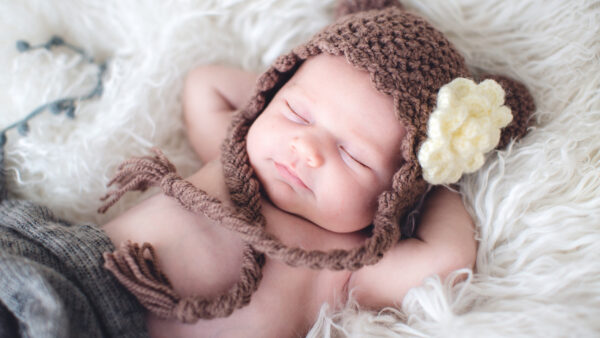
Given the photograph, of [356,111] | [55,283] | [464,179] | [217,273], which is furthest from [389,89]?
[55,283]

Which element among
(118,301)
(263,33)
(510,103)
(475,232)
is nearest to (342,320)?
(475,232)

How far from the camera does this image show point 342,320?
104 centimetres

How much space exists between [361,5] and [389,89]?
40cm

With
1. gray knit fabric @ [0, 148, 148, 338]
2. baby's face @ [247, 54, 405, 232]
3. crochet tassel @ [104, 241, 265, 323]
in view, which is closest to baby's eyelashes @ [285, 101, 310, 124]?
baby's face @ [247, 54, 405, 232]

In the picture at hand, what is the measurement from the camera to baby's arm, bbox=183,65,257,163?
1.34 metres

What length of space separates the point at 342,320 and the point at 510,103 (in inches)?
27.2

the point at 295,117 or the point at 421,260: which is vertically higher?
the point at 295,117

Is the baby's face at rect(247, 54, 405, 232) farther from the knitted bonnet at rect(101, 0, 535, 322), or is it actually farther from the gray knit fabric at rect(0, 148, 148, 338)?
the gray knit fabric at rect(0, 148, 148, 338)

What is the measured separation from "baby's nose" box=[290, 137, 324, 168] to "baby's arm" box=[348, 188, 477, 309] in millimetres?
311

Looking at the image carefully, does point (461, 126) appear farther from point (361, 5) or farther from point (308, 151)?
point (361, 5)

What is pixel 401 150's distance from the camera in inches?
40.8

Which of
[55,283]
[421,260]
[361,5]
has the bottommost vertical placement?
[421,260]

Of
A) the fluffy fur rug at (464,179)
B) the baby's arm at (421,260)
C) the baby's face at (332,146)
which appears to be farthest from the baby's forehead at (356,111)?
the fluffy fur rug at (464,179)

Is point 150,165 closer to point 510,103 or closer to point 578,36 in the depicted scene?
point 510,103
